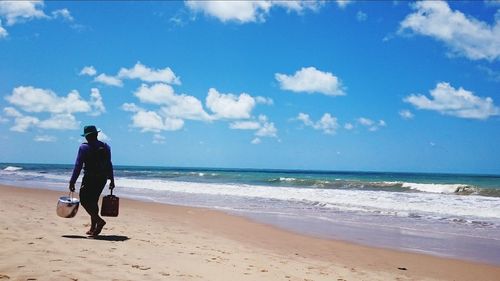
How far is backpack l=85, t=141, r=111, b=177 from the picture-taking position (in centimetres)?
723

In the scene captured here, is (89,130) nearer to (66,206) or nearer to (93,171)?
(93,171)

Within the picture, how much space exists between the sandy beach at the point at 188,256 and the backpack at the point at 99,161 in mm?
1071

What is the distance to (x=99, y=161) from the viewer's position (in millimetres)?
7305

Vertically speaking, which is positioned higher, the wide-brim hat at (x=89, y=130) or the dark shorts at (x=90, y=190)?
the wide-brim hat at (x=89, y=130)

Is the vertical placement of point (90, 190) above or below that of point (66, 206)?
above

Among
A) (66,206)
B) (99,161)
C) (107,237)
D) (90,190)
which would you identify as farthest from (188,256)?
(66,206)

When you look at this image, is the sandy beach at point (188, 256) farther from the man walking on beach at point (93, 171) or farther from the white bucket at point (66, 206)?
the man walking on beach at point (93, 171)

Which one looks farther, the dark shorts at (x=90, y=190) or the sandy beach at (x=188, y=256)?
the dark shorts at (x=90, y=190)

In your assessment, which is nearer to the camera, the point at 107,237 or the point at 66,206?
the point at 107,237

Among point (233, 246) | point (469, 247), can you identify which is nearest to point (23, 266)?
point (233, 246)

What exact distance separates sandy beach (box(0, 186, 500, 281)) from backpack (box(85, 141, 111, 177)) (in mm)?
1071

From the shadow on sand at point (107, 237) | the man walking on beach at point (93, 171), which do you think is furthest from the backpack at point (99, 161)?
the shadow on sand at point (107, 237)

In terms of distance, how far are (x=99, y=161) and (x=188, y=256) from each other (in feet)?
7.58

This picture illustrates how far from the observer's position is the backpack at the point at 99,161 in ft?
23.7
